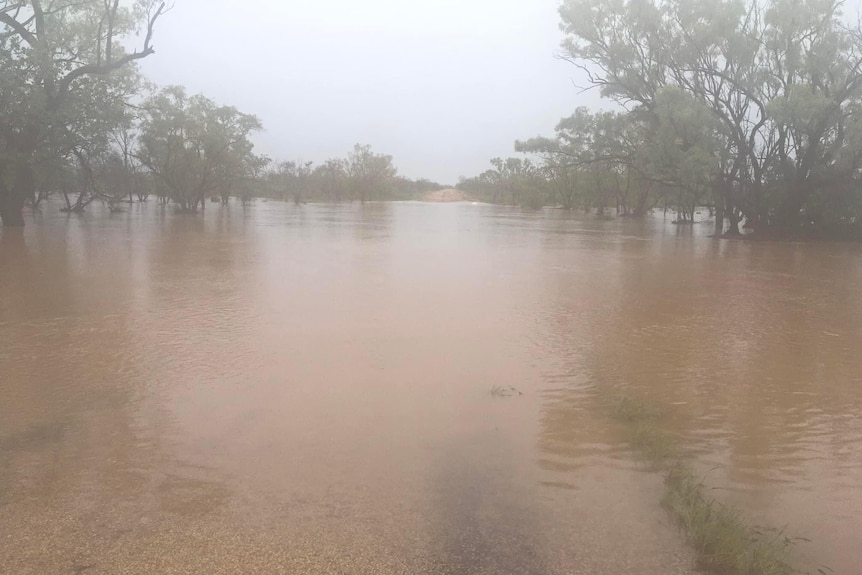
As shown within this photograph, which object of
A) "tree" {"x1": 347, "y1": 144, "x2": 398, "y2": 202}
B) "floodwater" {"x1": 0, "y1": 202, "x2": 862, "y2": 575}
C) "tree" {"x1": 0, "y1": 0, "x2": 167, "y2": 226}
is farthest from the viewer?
"tree" {"x1": 347, "y1": 144, "x2": 398, "y2": 202}

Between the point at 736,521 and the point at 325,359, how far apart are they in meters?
3.88

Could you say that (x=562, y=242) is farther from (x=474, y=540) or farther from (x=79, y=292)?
(x=474, y=540)

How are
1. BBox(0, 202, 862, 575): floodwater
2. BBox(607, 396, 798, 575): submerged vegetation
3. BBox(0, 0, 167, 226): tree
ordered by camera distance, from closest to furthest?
BBox(607, 396, 798, 575): submerged vegetation, BBox(0, 202, 862, 575): floodwater, BBox(0, 0, 167, 226): tree

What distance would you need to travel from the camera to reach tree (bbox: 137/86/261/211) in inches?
1383

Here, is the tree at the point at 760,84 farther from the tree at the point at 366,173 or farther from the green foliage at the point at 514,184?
the tree at the point at 366,173

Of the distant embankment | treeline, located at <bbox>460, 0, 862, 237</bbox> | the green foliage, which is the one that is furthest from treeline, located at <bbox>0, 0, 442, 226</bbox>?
the distant embankment

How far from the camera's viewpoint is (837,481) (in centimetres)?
364

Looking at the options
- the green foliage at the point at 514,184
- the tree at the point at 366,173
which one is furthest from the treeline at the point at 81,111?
the tree at the point at 366,173

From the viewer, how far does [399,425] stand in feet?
14.4

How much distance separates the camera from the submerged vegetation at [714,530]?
2756mm

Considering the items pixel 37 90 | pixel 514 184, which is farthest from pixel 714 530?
pixel 514 184

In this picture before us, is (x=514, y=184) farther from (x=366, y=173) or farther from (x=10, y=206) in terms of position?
(x=10, y=206)

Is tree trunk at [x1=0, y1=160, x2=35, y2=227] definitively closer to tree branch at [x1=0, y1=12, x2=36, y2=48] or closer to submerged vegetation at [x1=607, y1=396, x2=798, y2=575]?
tree branch at [x1=0, y1=12, x2=36, y2=48]

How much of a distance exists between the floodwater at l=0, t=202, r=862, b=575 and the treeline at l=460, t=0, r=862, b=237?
40.3 ft
